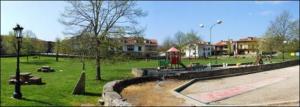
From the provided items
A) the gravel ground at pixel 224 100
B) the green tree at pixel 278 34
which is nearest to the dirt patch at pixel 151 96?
the gravel ground at pixel 224 100

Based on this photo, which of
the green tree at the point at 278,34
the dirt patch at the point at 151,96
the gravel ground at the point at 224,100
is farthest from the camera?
the green tree at the point at 278,34

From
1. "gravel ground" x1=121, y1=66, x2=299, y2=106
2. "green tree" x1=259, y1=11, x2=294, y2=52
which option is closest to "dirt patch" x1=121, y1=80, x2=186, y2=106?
"gravel ground" x1=121, y1=66, x2=299, y2=106

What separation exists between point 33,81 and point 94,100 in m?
6.75

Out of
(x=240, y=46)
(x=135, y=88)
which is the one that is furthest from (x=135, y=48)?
(x=135, y=88)

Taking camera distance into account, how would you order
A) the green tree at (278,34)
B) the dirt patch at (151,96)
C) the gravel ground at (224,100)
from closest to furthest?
the dirt patch at (151,96)
the gravel ground at (224,100)
the green tree at (278,34)

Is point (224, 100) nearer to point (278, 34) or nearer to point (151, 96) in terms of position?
point (151, 96)

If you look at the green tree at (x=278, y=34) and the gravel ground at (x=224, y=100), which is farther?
the green tree at (x=278, y=34)

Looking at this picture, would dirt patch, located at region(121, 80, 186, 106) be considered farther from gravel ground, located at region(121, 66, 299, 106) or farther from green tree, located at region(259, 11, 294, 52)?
green tree, located at region(259, 11, 294, 52)

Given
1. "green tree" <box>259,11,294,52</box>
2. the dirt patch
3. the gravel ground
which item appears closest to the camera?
the dirt patch

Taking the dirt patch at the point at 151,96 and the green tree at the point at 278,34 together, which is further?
the green tree at the point at 278,34

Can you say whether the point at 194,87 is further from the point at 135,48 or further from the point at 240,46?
the point at 240,46

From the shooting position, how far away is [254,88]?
29.7 metres

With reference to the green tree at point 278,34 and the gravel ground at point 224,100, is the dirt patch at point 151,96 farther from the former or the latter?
the green tree at point 278,34

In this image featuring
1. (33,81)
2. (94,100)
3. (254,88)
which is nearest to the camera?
(94,100)
